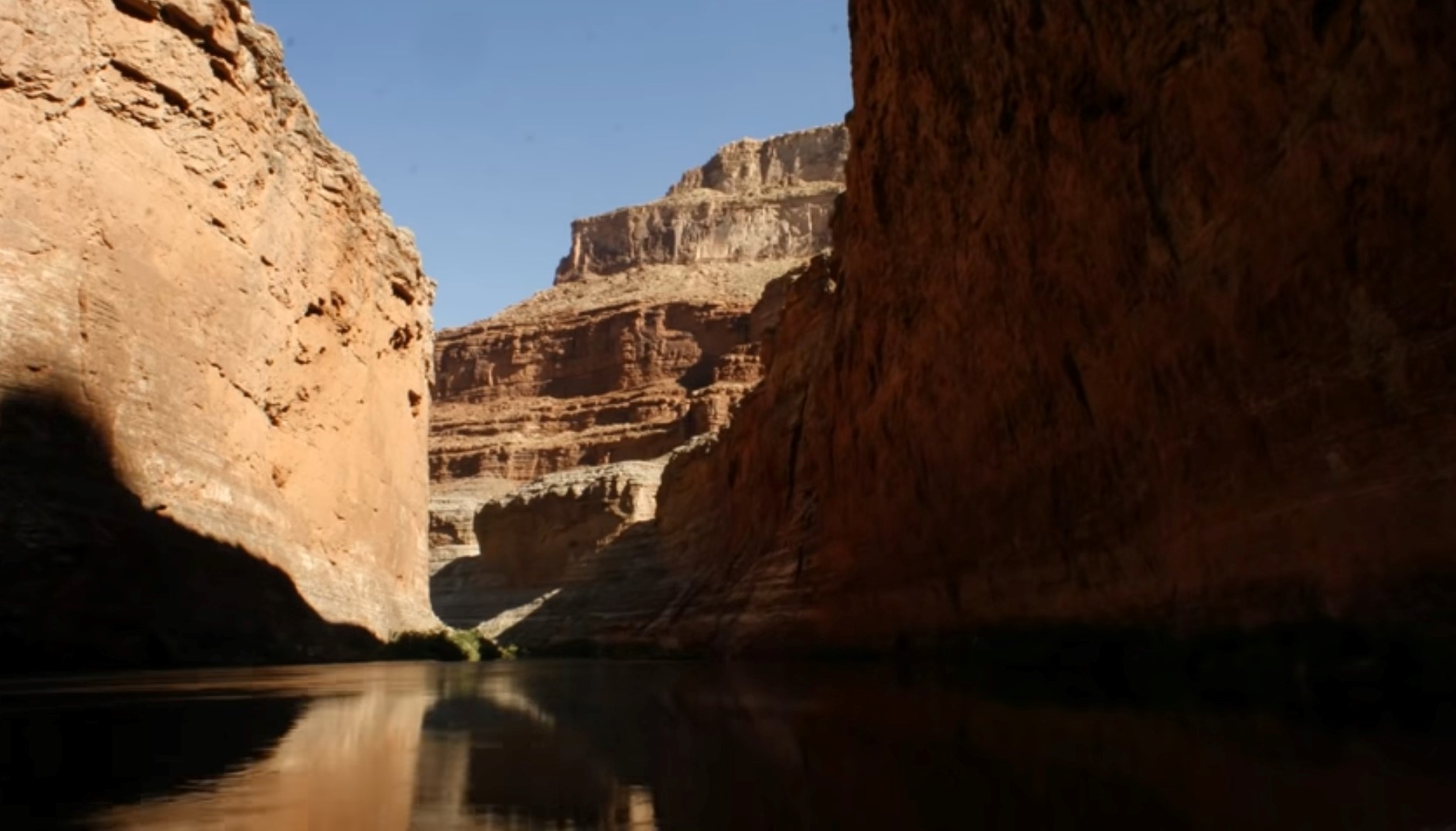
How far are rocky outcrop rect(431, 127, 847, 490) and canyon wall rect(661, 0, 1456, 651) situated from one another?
45.8 m

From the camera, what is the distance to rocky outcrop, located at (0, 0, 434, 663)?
1584 cm

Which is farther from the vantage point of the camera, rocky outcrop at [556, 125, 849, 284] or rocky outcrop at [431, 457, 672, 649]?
rocky outcrop at [556, 125, 849, 284]

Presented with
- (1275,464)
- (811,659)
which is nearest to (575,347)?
(811,659)

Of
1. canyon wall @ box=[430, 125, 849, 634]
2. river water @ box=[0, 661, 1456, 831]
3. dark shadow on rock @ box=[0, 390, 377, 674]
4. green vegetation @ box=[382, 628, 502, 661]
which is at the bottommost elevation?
river water @ box=[0, 661, 1456, 831]

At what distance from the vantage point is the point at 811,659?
21797mm

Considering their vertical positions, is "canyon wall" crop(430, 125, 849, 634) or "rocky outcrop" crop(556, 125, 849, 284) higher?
"rocky outcrop" crop(556, 125, 849, 284)

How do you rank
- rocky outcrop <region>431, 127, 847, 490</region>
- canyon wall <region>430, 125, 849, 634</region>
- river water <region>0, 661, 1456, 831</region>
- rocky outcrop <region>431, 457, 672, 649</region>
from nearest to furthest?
river water <region>0, 661, 1456, 831</region>, rocky outcrop <region>431, 457, 672, 649</region>, canyon wall <region>430, 125, 849, 634</region>, rocky outcrop <region>431, 127, 847, 490</region>

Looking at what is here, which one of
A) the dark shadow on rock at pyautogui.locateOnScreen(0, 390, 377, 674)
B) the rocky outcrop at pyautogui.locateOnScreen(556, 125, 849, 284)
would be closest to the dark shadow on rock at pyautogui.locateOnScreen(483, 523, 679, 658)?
the dark shadow on rock at pyautogui.locateOnScreen(0, 390, 377, 674)

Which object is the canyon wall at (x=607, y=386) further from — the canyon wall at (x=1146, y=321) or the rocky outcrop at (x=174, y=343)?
the canyon wall at (x=1146, y=321)

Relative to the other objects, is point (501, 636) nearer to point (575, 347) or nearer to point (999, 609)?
point (999, 609)

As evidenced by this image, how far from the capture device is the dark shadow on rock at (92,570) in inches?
575

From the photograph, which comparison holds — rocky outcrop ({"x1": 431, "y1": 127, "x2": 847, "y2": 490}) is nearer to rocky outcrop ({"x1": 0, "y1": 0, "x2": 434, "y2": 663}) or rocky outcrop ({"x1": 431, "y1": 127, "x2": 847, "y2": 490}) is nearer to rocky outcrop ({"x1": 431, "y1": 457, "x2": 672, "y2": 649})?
rocky outcrop ({"x1": 431, "y1": 457, "x2": 672, "y2": 649})

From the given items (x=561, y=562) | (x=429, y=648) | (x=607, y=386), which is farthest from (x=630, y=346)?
(x=429, y=648)

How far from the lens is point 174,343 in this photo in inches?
779
